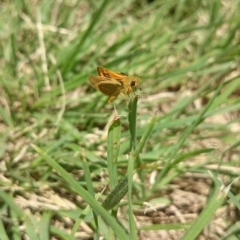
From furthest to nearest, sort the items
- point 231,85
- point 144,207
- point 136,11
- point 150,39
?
point 136,11, point 150,39, point 231,85, point 144,207

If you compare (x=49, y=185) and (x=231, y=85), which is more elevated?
(x=231, y=85)

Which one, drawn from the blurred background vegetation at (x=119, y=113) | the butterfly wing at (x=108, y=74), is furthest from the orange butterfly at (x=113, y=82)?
the blurred background vegetation at (x=119, y=113)

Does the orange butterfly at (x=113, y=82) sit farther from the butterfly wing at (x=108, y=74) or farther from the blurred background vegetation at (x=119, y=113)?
the blurred background vegetation at (x=119, y=113)

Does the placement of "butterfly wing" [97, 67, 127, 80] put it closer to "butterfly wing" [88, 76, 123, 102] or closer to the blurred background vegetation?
"butterfly wing" [88, 76, 123, 102]

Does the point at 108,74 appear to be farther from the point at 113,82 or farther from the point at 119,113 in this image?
the point at 119,113

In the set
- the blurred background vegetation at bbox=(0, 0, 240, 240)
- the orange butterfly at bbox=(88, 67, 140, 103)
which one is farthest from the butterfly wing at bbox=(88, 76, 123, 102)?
the blurred background vegetation at bbox=(0, 0, 240, 240)

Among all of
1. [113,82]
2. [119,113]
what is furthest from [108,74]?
[119,113]

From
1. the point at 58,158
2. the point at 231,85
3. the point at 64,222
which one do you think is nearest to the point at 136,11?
the point at 231,85

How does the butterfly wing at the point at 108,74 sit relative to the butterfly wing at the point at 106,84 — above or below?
above

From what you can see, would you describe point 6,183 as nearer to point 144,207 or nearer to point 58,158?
point 58,158
